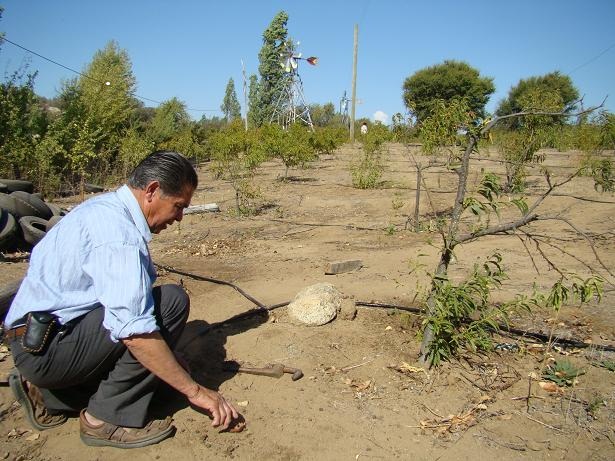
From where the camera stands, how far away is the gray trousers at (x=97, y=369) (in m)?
2.07

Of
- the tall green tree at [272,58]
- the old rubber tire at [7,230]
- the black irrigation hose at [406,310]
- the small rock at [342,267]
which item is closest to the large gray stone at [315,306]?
the black irrigation hose at [406,310]

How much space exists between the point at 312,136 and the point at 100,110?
791 centimetres

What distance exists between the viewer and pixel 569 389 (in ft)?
9.04

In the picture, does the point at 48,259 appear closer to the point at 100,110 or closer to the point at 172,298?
the point at 172,298

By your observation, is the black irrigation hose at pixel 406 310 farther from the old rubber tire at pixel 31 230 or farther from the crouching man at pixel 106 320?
the old rubber tire at pixel 31 230

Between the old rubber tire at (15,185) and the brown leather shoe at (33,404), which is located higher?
the old rubber tire at (15,185)

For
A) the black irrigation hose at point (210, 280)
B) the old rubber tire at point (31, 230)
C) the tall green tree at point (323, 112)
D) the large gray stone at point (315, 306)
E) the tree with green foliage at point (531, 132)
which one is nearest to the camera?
the large gray stone at point (315, 306)

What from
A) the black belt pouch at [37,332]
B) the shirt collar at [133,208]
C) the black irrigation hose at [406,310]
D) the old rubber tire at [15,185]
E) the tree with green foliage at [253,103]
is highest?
the tree with green foliage at [253,103]

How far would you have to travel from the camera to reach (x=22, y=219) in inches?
249

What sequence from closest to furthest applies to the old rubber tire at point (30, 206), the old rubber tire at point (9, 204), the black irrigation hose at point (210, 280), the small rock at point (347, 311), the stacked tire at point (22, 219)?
the small rock at point (347, 311), the black irrigation hose at point (210, 280), the stacked tire at point (22, 219), the old rubber tire at point (9, 204), the old rubber tire at point (30, 206)

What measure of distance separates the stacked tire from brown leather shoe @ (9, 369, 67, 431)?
4.39 metres

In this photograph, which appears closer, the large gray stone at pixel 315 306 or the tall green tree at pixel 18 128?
the large gray stone at pixel 315 306

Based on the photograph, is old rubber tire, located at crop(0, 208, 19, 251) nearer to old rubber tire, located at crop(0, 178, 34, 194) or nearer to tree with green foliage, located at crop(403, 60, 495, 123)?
old rubber tire, located at crop(0, 178, 34, 194)

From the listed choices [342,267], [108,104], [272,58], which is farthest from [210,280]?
[272,58]
